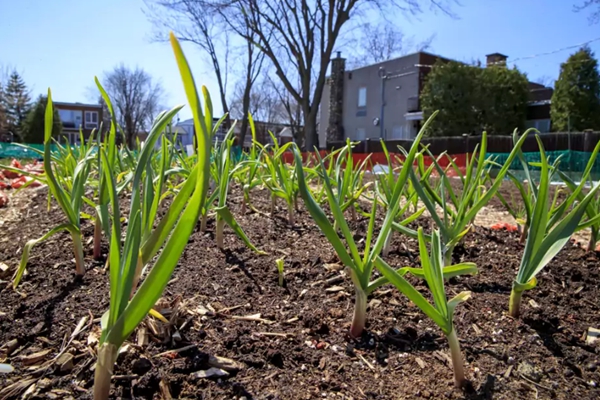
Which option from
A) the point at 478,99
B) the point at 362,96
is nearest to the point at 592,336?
the point at 478,99

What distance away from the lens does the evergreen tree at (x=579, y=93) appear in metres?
16.8

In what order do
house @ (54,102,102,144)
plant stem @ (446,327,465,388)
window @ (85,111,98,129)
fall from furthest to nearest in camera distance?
window @ (85,111,98,129) < house @ (54,102,102,144) < plant stem @ (446,327,465,388)

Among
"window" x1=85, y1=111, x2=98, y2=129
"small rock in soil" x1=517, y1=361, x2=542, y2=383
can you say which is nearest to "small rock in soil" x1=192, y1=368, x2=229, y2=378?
"small rock in soil" x1=517, y1=361, x2=542, y2=383

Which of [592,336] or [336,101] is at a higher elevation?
[336,101]

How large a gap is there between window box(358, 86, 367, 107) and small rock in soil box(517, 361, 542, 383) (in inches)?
979

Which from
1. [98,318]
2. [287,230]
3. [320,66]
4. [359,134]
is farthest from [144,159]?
[359,134]

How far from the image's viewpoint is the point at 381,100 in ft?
74.8

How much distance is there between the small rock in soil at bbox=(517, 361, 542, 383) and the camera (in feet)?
2.87

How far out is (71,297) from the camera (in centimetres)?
118

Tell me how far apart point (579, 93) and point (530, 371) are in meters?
19.7

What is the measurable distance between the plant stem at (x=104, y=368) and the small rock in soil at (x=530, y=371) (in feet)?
2.62

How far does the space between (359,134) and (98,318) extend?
2456 cm

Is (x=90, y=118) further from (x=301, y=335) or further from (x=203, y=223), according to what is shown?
(x=301, y=335)

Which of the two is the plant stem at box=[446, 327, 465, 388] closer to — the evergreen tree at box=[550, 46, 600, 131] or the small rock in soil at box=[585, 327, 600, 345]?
the small rock in soil at box=[585, 327, 600, 345]
